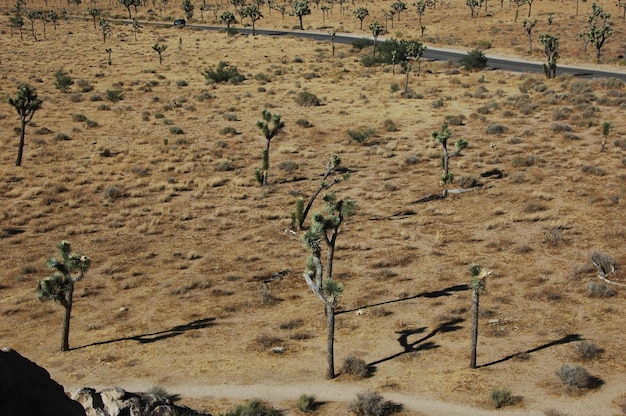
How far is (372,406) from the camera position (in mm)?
16328

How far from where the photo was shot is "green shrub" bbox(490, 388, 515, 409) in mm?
16797

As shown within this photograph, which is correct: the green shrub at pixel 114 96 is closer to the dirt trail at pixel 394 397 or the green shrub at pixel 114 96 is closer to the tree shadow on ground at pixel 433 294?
the tree shadow on ground at pixel 433 294

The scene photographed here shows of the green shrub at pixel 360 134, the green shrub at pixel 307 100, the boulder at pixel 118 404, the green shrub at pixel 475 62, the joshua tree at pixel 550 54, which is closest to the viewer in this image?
the boulder at pixel 118 404

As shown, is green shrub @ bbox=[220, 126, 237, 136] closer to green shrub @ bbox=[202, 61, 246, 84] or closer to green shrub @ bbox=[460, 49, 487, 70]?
green shrub @ bbox=[202, 61, 246, 84]

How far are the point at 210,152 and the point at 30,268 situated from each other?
21173 mm

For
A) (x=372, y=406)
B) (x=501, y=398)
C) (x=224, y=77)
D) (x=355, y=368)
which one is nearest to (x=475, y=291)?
(x=501, y=398)

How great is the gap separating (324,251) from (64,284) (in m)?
12.6

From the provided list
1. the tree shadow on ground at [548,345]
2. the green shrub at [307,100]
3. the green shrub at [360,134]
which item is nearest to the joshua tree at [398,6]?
the green shrub at [307,100]

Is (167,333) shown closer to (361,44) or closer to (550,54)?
(550,54)

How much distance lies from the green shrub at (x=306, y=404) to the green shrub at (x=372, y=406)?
3.64 ft

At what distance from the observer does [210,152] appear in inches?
1825

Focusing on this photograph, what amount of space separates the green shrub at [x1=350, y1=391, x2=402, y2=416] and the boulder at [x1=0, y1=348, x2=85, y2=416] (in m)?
8.53

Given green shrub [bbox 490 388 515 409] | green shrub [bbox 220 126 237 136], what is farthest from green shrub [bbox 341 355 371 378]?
green shrub [bbox 220 126 237 136]

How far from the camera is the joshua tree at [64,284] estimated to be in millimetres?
20297
